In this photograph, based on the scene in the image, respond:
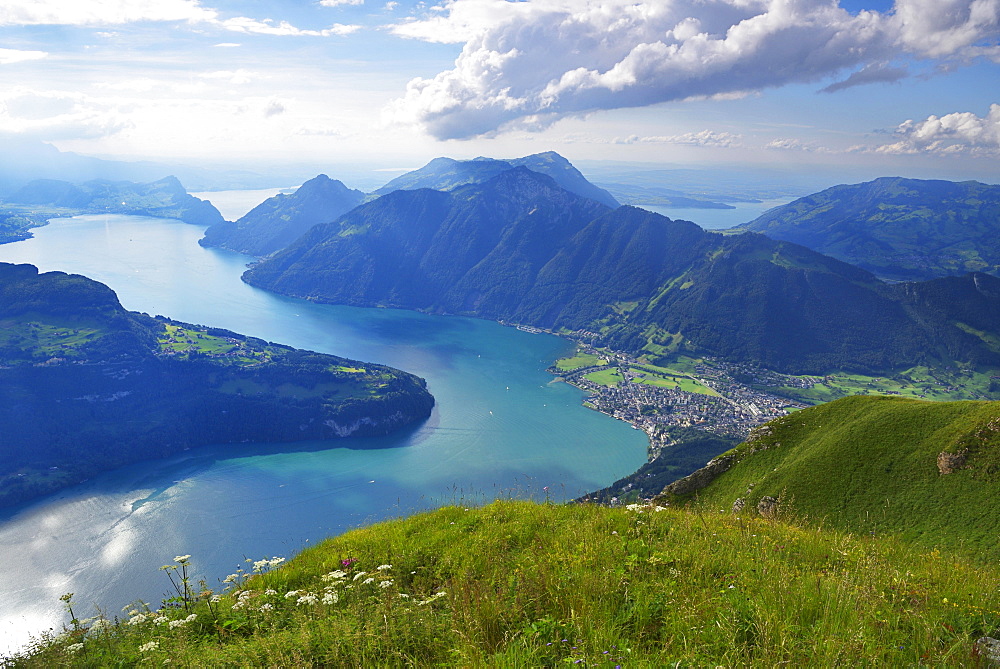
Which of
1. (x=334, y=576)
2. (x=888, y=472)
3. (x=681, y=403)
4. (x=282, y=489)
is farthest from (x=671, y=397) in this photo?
(x=334, y=576)

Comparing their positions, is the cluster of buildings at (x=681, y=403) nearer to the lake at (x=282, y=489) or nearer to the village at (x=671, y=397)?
the village at (x=671, y=397)

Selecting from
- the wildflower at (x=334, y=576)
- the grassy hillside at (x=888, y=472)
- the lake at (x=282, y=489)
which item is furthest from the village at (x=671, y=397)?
the wildflower at (x=334, y=576)

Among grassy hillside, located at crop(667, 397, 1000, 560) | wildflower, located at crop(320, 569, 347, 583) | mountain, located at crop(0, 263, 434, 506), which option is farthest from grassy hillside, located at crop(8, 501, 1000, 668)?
mountain, located at crop(0, 263, 434, 506)

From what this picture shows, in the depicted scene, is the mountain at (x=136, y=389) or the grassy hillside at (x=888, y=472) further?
the mountain at (x=136, y=389)

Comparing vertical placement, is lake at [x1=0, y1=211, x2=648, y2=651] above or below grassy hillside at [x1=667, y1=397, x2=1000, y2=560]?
below

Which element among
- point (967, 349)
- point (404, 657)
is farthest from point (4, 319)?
point (967, 349)

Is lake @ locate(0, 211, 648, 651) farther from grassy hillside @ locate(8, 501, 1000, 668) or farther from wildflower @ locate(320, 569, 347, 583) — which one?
wildflower @ locate(320, 569, 347, 583)
